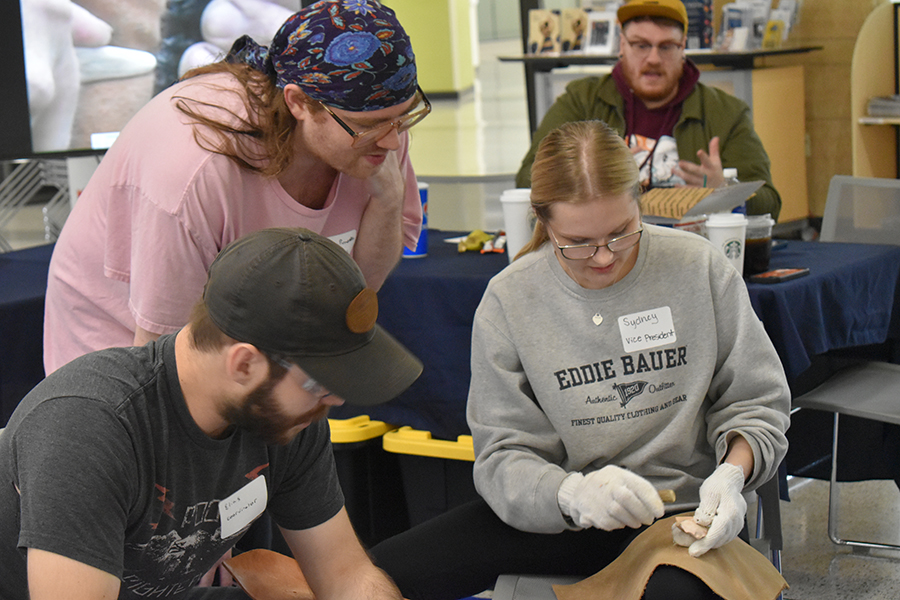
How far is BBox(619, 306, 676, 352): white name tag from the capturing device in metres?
1.64

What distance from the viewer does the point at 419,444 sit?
2328mm

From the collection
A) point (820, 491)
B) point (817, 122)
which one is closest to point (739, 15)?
point (817, 122)

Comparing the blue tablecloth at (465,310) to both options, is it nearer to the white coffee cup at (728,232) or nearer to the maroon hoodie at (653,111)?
the white coffee cup at (728,232)

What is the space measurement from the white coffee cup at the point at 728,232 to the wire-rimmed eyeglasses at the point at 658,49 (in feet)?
3.23

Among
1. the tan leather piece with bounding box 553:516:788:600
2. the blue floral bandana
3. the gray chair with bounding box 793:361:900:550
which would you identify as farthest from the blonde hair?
the gray chair with bounding box 793:361:900:550

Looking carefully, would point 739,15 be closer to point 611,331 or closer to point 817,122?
point 817,122

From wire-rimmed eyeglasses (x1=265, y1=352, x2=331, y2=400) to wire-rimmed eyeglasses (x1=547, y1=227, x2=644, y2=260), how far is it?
0.66m

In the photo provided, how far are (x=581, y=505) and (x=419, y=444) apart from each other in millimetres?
886

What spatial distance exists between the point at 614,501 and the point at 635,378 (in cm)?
27

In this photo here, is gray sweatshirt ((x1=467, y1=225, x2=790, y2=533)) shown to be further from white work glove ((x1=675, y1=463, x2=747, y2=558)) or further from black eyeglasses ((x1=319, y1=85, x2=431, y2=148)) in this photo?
black eyeglasses ((x1=319, y1=85, x2=431, y2=148))

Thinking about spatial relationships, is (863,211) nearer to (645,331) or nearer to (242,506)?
(645,331)

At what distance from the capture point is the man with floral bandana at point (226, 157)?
55.1 inches

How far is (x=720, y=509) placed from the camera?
57.2 inches

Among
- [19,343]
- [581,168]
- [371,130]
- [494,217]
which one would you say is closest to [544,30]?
[494,217]
